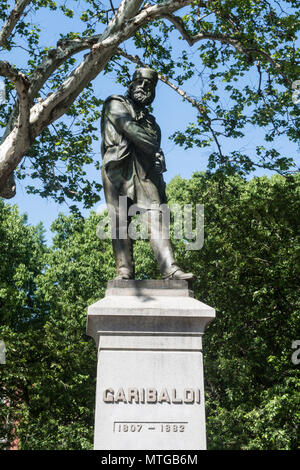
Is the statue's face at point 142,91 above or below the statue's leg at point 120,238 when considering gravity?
above

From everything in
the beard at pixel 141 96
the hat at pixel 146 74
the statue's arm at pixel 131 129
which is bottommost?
the statue's arm at pixel 131 129

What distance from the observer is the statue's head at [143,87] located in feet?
22.9

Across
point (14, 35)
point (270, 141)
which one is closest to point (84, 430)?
point (270, 141)

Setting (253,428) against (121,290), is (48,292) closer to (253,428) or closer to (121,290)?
(253,428)

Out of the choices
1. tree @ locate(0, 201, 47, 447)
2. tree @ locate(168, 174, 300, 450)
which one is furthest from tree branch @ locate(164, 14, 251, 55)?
tree @ locate(0, 201, 47, 447)

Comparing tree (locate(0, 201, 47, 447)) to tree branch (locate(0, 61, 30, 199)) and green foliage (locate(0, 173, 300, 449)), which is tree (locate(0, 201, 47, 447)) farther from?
tree branch (locate(0, 61, 30, 199))

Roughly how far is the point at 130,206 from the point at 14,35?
27.8ft

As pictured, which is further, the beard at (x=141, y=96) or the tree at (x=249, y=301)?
the tree at (x=249, y=301)

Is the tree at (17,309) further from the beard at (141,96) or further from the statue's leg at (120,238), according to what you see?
the beard at (141,96)

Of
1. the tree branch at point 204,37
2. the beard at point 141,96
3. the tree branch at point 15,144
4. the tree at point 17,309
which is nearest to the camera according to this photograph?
the beard at point 141,96

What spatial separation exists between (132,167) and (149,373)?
2.60 meters

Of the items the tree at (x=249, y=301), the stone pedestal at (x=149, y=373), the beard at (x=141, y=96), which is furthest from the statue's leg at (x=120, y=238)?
the tree at (x=249, y=301)

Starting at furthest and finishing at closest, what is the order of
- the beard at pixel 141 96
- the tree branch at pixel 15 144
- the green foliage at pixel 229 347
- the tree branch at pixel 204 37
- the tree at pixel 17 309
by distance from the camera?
the tree at pixel 17 309, the green foliage at pixel 229 347, the tree branch at pixel 204 37, the tree branch at pixel 15 144, the beard at pixel 141 96

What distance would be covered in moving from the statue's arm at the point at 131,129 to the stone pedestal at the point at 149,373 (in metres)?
1.92
